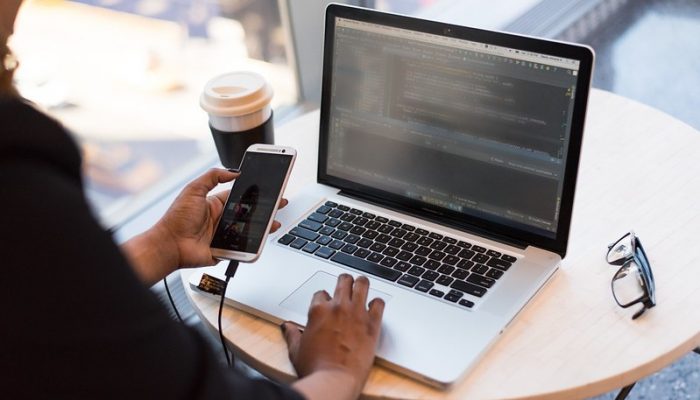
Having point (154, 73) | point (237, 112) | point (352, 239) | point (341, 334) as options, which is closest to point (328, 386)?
point (341, 334)

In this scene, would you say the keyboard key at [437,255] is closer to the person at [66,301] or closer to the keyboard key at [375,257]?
the keyboard key at [375,257]

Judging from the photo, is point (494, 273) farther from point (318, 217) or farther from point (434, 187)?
point (318, 217)

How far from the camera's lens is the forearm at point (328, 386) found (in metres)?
0.85

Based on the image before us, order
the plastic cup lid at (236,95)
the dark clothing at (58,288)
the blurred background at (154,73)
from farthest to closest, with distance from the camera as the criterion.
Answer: the blurred background at (154,73) → the plastic cup lid at (236,95) → the dark clothing at (58,288)

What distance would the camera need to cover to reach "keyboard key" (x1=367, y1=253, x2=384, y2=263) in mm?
1081

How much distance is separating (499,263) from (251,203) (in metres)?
0.35

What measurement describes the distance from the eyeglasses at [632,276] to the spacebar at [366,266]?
284 mm

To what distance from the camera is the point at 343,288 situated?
98 centimetres

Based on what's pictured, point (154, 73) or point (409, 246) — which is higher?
point (409, 246)

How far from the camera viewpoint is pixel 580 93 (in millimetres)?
976

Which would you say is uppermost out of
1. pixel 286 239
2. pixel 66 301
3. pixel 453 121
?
pixel 66 301

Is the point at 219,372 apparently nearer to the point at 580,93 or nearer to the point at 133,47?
the point at 580,93

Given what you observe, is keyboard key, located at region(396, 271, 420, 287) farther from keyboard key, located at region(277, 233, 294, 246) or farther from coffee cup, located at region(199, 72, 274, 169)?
coffee cup, located at region(199, 72, 274, 169)

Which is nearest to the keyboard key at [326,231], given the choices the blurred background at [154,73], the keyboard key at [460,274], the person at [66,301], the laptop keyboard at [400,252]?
the laptop keyboard at [400,252]
